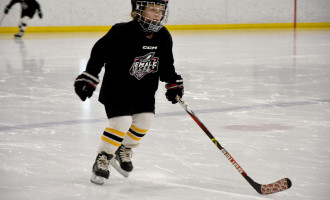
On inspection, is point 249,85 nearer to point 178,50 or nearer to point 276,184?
point 276,184

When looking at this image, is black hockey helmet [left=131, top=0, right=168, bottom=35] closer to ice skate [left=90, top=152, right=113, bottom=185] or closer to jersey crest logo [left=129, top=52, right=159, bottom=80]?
jersey crest logo [left=129, top=52, right=159, bottom=80]

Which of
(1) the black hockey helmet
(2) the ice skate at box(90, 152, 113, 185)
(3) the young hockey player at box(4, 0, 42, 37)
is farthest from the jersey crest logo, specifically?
(3) the young hockey player at box(4, 0, 42, 37)

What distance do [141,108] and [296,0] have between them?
1233cm

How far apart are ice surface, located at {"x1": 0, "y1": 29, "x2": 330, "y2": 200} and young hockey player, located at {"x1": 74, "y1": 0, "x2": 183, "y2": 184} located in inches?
6.1

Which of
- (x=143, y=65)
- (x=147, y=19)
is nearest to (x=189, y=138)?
(x=143, y=65)

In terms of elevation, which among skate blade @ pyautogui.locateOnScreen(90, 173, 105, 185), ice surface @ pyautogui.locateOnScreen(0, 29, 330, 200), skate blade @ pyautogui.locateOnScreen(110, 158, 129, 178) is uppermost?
skate blade @ pyautogui.locateOnScreen(90, 173, 105, 185)

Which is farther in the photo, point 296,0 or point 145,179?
point 296,0

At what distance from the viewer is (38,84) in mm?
4832

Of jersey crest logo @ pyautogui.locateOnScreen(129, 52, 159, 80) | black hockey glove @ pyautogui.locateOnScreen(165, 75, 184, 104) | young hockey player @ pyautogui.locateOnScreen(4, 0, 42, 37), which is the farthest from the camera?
young hockey player @ pyautogui.locateOnScreen(4, 0, 42, 37)

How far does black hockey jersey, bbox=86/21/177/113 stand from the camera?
216 cm

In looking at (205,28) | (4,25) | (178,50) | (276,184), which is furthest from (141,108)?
(205,28)

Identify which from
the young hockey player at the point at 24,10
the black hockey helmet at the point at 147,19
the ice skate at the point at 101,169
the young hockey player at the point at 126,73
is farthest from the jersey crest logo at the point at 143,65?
the young hockey player at the point at 24,10

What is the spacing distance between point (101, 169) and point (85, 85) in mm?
330

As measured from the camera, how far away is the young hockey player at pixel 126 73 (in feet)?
7.00
